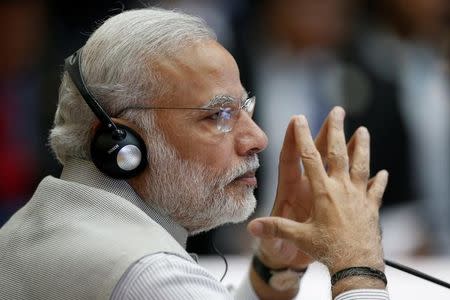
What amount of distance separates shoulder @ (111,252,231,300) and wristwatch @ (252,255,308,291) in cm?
59

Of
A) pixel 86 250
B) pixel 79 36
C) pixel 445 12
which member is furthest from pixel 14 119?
pixel 86 250

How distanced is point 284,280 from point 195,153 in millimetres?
451

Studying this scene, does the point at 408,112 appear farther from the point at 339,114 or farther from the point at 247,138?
the point at 247,138

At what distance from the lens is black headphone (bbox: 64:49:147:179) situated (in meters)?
1.45

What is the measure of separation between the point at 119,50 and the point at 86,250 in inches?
15.3

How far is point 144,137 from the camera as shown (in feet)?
5.06

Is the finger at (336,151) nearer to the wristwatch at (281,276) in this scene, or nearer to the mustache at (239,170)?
the mustache at (239,170)

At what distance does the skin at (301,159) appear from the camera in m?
1.45

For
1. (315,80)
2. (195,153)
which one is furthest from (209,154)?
(315,80)

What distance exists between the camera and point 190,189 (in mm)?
1552

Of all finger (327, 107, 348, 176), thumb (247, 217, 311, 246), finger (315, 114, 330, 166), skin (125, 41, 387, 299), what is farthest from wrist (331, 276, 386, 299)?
finger (315, 114, 330, 166)

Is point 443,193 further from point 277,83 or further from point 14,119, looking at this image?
point 14,119

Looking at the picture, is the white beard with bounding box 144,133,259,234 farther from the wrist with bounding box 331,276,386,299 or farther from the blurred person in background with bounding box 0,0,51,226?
the blurred person in background with bounding box 0,0,51,226

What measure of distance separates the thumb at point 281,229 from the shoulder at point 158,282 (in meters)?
0.25
